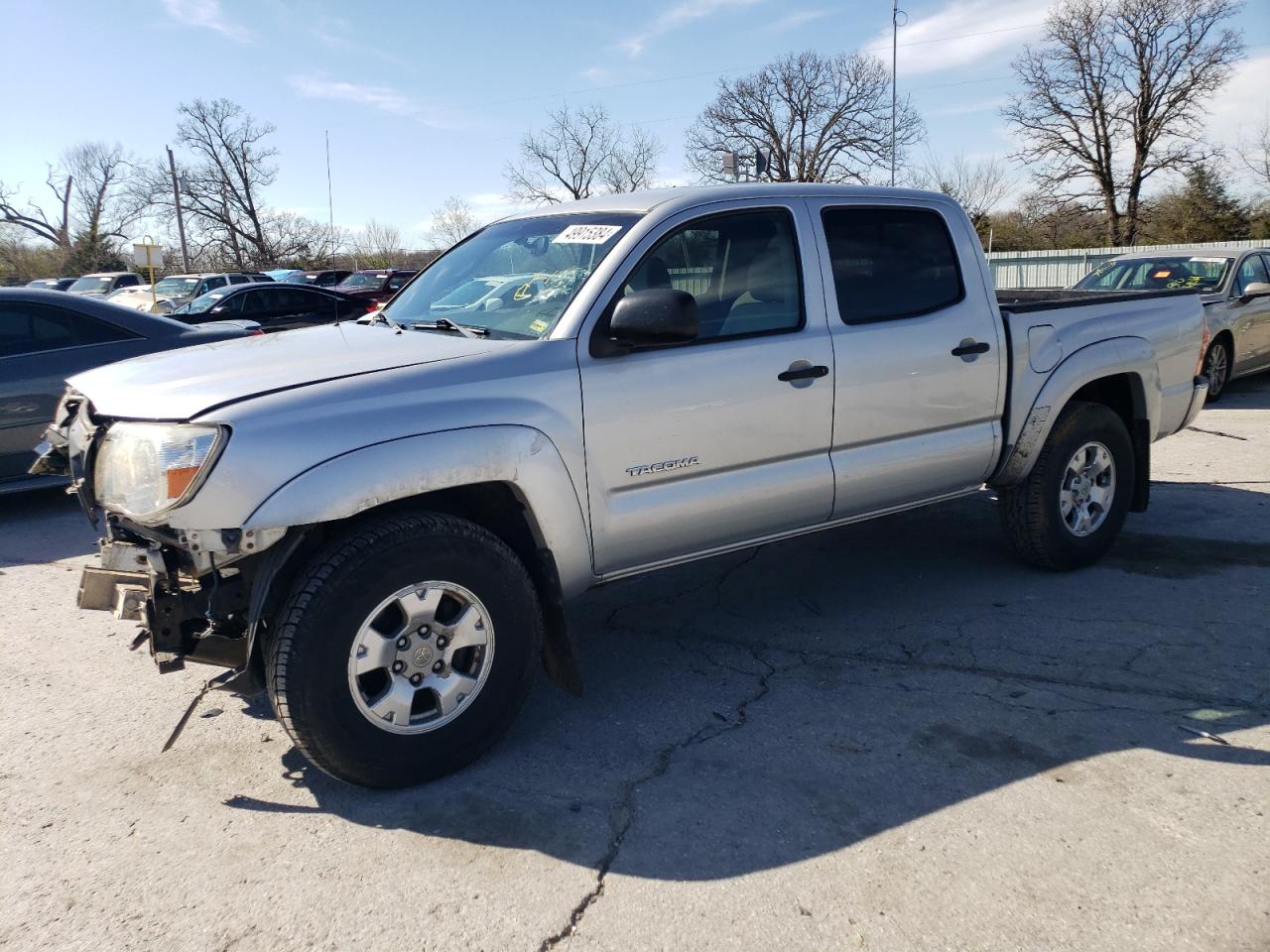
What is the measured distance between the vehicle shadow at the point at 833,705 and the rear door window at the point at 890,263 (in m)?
1.51

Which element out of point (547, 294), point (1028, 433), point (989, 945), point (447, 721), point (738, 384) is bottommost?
point (989, 945)

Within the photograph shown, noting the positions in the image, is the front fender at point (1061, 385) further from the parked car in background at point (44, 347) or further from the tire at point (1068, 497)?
the parked car in background at point (44, 347)

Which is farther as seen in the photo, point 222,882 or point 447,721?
point 447,721

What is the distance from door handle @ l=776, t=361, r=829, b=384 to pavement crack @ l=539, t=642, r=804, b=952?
4.10 feet

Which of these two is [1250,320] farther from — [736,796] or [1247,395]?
[736,796]

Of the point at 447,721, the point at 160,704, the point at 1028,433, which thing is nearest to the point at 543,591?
the point at 447,721

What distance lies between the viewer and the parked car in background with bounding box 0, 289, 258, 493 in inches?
288

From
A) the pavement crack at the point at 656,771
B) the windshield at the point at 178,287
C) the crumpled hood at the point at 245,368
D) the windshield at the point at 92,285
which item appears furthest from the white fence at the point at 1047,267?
the windshield at the point at 92,285

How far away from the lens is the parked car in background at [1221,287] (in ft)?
35.5

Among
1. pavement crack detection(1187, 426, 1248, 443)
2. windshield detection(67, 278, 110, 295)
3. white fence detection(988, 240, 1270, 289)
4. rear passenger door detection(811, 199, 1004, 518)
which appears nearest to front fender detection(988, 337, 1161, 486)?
rear passenger door detection(811, 199, 1004, 518)

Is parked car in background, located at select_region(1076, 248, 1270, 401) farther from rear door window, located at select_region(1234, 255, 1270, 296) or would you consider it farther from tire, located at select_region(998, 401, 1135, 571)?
tire, located at select_region(998, 401, 1135, 571)

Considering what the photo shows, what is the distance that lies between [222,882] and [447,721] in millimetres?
820

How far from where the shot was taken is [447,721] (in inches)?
133

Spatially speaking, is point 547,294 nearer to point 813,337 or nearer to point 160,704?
point 813,337
